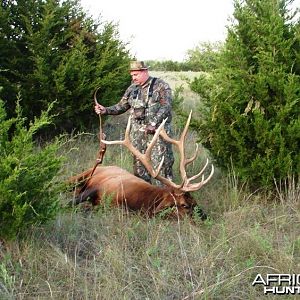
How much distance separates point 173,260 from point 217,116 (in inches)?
99.9

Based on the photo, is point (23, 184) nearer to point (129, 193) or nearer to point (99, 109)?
point (129, 193)

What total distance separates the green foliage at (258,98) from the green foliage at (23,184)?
257 cm

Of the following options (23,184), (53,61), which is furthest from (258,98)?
(53,61)

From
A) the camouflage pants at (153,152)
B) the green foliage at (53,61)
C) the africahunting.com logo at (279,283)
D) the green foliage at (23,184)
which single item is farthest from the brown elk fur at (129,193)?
the green foliage at (53,61)

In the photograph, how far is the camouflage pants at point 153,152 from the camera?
6484 millimetres

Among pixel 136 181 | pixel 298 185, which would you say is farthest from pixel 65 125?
pixel 298 185

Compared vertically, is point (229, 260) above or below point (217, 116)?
below

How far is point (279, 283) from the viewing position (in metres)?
3.58

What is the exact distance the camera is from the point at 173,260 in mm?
3887

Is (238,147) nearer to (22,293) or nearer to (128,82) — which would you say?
(22,293)

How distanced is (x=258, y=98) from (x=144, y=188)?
1.71 meters

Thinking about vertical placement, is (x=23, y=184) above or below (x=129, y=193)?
above

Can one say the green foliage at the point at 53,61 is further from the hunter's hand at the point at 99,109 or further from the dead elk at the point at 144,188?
the dead elk at the point at 144,188

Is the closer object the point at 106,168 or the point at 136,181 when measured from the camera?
the point at 136,181
